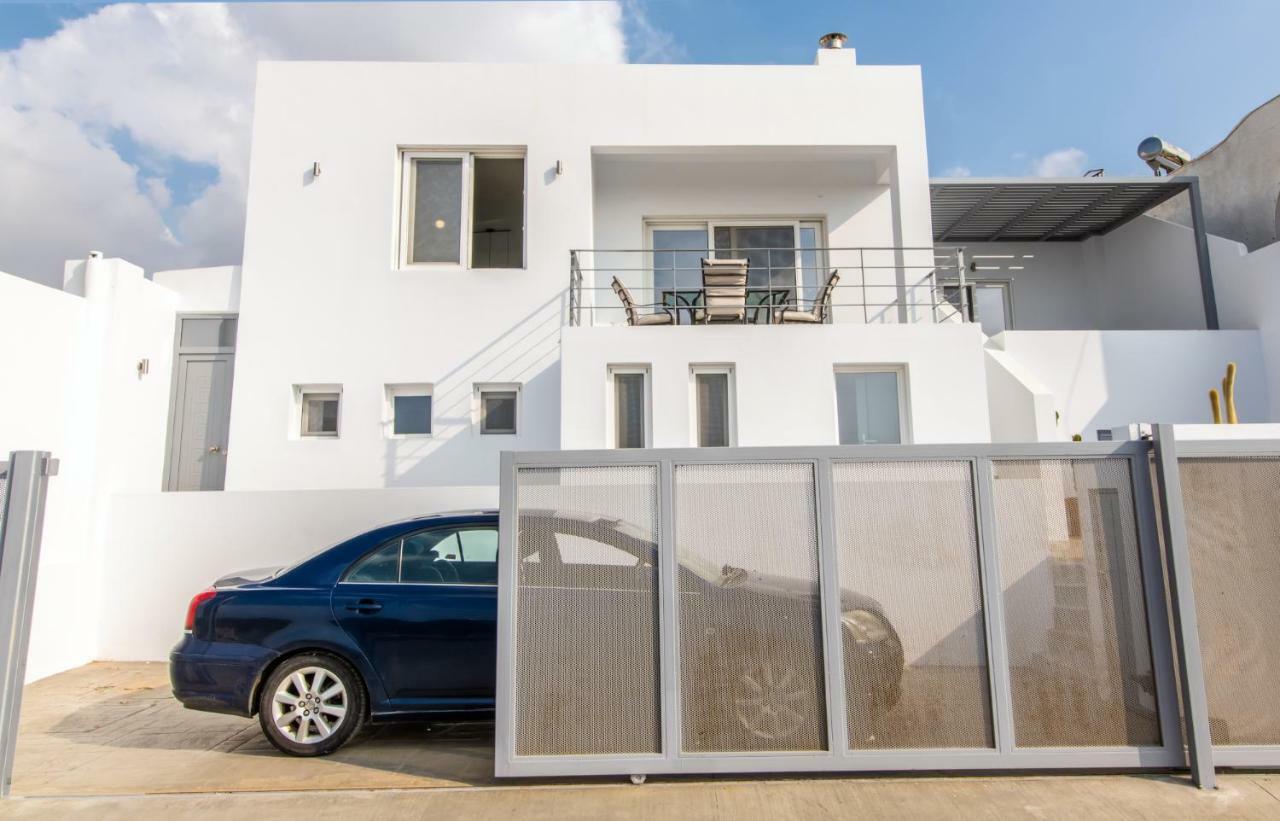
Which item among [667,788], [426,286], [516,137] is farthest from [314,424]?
[667,788]

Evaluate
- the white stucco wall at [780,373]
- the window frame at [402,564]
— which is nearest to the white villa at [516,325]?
the white stucco wall at [780,373]

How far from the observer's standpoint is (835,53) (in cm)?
993

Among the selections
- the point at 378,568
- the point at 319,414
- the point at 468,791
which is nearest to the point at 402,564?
the point at 378,568

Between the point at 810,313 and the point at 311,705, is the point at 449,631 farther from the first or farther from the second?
the point at 810,313

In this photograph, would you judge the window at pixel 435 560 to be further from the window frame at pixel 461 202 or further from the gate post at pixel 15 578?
the window frame at pixel 461 202

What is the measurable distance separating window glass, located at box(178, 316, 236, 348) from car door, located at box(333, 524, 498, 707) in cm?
Result: 570

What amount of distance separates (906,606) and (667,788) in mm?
1599

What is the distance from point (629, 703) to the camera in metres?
3.97

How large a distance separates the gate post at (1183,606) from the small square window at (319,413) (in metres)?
7.94

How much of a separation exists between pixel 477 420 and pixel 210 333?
3552 millimetres

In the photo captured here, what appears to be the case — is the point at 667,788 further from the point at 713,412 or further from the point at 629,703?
the point at 713,412

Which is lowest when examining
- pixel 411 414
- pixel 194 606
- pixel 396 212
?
pixel 194 606

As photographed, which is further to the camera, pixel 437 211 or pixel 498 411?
pixel 437 211

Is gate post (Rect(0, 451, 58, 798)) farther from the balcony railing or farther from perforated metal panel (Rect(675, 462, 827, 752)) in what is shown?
the balcony railing
